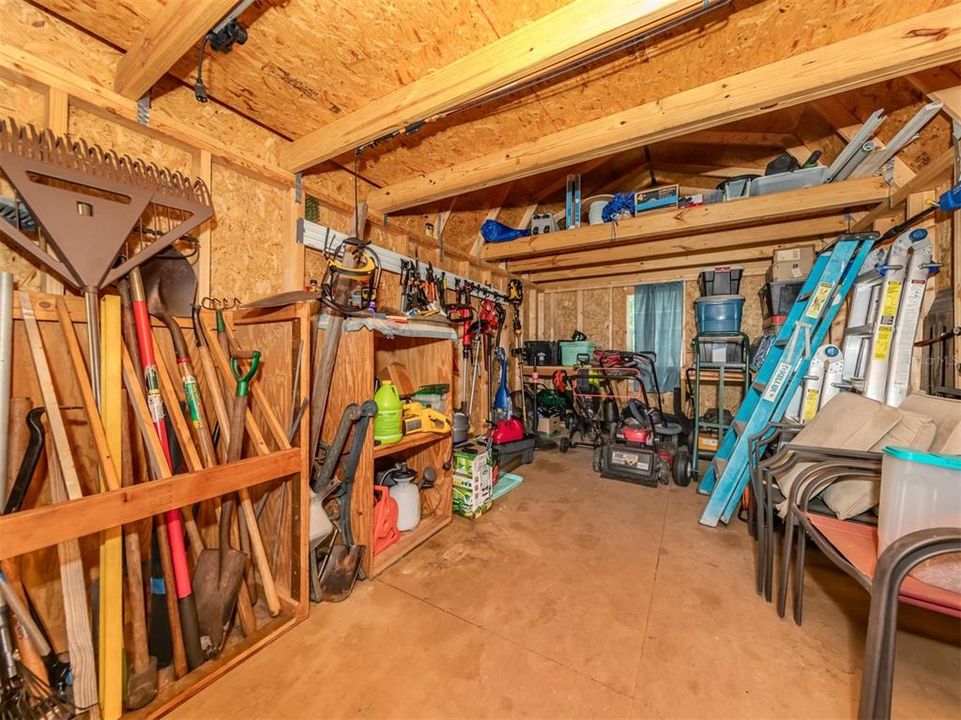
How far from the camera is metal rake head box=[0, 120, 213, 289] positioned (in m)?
1.12

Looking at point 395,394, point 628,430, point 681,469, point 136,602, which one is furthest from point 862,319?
point 136,602

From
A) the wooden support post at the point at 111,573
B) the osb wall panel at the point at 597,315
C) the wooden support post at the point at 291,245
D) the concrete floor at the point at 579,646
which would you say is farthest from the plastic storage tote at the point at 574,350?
the wooden support post at the point at 111,573

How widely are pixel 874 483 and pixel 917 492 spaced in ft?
1.99

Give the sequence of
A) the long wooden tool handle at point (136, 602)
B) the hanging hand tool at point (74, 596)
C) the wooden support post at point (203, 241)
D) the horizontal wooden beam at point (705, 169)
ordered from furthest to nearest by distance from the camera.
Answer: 1. the horizontal wooden beam at point (705, 169)
2. the wooden support post at point (203, 241)
3. the long wooden tool handle at point (136, 602)
4. the hanging hand tool at point (74, 596)

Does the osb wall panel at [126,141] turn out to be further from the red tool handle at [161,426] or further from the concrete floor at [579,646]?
the concrete floor at [579,646]

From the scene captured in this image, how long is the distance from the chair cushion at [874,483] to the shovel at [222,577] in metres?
2.55

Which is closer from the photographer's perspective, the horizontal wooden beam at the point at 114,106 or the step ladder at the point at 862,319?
the horizontal wooden beam at the point at 114,106

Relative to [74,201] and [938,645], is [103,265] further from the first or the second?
[938,645]

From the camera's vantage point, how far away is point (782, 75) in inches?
56.7

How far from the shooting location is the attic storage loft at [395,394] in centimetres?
113

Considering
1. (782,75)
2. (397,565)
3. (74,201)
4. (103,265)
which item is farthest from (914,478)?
(74,201)

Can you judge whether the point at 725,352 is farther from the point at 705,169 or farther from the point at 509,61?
the point at 509,61

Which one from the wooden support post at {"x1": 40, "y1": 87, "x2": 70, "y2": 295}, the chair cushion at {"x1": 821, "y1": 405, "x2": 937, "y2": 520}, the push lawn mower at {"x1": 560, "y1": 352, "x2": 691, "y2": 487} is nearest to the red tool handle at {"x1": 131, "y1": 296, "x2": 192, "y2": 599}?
the wooden support post at {"x1": 40, "y1": 87, "x2": 70, "y2": 295}

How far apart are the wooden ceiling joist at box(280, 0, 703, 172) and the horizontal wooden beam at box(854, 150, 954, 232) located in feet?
6.91
